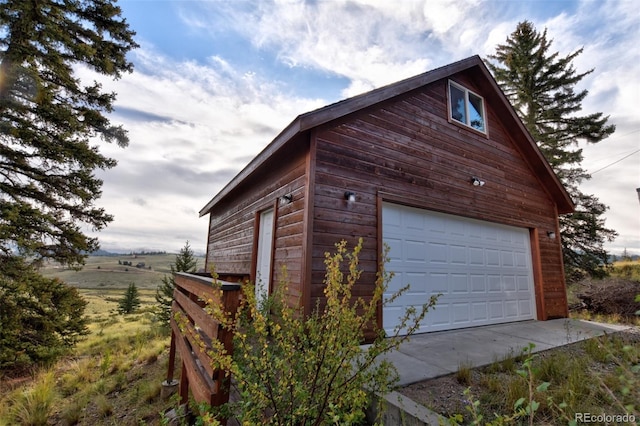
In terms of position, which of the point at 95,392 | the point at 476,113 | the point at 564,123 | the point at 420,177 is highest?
the point at 564,123

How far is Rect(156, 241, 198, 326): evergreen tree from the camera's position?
11.5 m

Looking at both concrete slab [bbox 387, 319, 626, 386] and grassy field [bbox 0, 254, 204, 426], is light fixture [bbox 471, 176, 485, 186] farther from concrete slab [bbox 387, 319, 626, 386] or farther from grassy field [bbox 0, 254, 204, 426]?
grassy field [bbox 0, 254, 204, 426]

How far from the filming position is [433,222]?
5285 millimetres

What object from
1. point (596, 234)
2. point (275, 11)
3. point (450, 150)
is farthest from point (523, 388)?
point (596, 234)

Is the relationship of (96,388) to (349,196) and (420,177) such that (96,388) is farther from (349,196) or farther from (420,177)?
(420,177)

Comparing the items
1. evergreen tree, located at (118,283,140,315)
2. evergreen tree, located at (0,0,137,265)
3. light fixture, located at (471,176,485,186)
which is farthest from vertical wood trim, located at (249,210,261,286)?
evergreen tree, located at (118,283,140,315)

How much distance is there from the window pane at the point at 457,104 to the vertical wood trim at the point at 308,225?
3.80 metres

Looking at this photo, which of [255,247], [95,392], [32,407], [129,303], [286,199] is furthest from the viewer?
[129,303]

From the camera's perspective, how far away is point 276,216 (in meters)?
5.02

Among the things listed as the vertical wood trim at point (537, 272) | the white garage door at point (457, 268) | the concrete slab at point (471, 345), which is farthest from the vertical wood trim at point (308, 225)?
the vertical wood trim at point (537, 272)

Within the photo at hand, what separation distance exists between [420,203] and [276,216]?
8.45 ft

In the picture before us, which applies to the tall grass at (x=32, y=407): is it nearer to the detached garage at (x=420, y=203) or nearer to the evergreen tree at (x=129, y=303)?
the detached garage at (x=420, y=203)

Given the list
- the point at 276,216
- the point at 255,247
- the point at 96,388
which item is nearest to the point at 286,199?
the point at 276,216

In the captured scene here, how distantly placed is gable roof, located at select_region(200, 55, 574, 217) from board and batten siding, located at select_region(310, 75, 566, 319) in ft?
0.68
